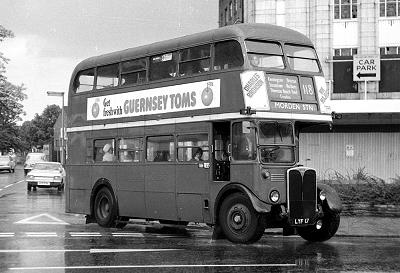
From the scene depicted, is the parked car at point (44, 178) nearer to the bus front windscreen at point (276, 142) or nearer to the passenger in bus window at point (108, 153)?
the passenger in bus window at point (108, 153)

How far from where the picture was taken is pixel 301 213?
12.7m

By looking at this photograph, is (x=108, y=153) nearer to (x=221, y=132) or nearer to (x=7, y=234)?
(x=7, y=234)

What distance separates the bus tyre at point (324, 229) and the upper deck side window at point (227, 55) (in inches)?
142

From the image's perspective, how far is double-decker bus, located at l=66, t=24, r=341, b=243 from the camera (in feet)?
42.0

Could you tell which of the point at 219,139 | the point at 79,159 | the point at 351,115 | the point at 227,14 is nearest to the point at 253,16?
the point at 351,115

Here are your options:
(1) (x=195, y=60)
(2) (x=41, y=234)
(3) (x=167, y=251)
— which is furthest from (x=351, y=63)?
(3) (x=167, y=251)

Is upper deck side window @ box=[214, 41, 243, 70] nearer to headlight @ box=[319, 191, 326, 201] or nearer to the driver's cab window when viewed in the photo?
the driver's cab window

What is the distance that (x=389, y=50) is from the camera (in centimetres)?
3575

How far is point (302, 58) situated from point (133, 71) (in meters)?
4.38

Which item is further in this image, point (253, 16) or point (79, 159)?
point (253, 16)

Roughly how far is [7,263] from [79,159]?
7.91 m

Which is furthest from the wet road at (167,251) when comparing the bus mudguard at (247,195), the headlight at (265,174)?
the headlight at (265,174)

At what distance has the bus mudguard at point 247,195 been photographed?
490 inches

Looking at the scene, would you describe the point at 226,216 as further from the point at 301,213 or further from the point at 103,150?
the point at 103,150
